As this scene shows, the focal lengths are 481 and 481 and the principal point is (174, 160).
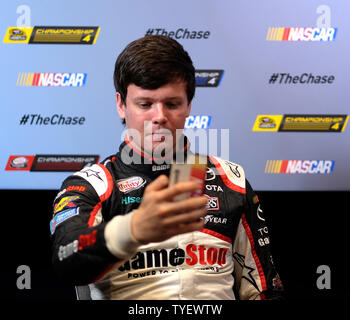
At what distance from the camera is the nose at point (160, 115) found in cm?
134

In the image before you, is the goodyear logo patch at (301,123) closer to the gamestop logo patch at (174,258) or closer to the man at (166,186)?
the man at (166,186)

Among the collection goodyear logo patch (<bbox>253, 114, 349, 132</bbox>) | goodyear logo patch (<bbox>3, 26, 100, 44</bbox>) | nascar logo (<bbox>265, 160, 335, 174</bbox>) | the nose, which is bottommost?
the nose

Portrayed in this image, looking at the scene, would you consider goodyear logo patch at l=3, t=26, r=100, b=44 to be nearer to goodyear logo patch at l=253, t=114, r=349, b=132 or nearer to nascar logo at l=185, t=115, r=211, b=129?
nascar logo at l=185, t=115, r=211, b=129

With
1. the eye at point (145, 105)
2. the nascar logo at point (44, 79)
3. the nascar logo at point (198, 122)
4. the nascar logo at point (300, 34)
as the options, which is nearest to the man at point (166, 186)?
the eye at point (145, 105)

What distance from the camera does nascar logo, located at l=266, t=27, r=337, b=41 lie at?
2.58 m

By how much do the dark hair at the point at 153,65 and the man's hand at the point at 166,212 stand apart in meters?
0.56

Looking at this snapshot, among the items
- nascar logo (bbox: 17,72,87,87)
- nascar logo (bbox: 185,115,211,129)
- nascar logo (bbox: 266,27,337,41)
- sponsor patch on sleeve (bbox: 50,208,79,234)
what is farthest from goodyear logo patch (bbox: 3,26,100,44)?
sponsor patch on sleeve (bbox: 50,208,79,234)

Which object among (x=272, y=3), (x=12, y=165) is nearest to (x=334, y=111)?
(x=272, y=3)

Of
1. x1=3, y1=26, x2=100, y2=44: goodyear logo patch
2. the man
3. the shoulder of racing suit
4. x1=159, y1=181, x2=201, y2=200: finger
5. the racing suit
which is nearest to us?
x1=159, y1=181, x2=201, y2=200: finger

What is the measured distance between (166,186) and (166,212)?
0.36 meters

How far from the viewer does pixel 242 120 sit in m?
2.58

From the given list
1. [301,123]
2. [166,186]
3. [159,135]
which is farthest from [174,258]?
[301,123]

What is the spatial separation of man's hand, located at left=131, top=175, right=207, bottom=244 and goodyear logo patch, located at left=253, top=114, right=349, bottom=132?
5.88 feet

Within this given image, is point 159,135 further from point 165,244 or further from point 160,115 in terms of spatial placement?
point 165,244
